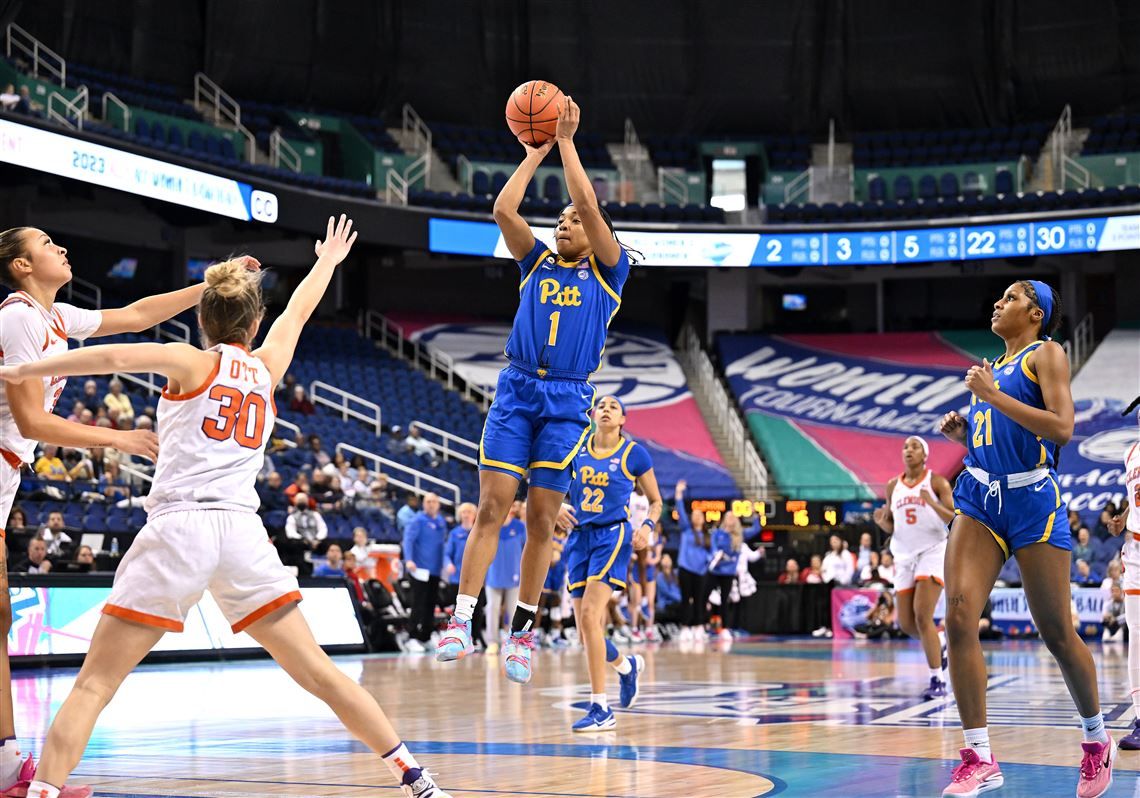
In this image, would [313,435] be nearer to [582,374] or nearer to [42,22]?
[42,22]

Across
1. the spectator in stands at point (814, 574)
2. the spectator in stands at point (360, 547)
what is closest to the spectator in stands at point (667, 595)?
the spectator in stands at point (814, 574)

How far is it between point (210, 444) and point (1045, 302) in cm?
397

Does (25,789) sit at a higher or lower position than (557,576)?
lower

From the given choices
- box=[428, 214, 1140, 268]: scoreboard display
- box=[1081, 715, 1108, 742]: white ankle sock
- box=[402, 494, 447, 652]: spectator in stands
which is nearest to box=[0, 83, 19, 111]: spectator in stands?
box=[402, 494, 447, 652]: spectator in stands

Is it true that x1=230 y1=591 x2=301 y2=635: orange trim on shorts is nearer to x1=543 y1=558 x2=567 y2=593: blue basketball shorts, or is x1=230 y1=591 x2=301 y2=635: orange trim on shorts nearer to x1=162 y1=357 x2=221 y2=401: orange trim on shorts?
x1=162 y1=357 x2=221 y2=401: orange trim on shorts

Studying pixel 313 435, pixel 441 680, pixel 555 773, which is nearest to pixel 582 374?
pixel 555 773

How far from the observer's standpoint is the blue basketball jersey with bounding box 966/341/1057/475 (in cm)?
616

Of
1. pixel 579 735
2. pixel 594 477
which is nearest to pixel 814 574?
pixel 594 477

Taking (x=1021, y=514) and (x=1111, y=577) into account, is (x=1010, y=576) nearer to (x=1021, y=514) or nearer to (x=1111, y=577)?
(x=1111, y=577)

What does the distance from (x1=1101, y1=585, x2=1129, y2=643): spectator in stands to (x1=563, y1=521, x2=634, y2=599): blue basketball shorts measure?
495 inches

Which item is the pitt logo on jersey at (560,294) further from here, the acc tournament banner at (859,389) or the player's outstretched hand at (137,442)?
the acc tournament banner at (859,389)

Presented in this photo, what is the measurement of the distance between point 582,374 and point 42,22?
2426 cm

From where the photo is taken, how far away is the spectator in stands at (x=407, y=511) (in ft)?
63.2

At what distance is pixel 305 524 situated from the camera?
1817 centimetres
